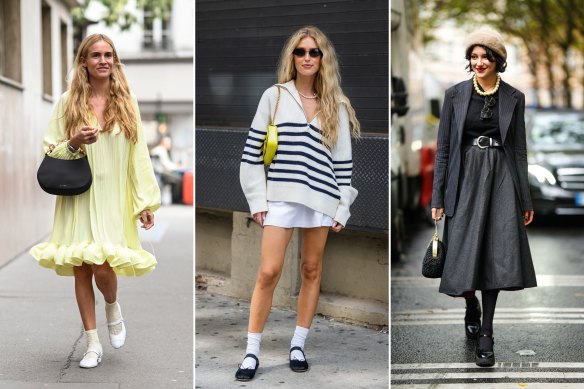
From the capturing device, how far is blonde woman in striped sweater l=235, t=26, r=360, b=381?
495 centimetres

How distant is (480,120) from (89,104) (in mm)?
2263

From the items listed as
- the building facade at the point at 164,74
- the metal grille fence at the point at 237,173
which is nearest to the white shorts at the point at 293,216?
the metal grille fence at the point at 237,173

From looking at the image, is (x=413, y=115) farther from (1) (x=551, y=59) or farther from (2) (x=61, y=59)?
(1) (x=551, y=59)

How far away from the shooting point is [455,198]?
6.43m

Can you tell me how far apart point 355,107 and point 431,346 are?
8.67 ft

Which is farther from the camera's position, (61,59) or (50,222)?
(61,59)

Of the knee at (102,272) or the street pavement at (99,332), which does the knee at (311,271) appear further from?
the knee at (102,272)

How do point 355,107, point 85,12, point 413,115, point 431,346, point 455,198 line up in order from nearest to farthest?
point 355,107
point 455,198
point 431,346
point 413,115
point 85,12

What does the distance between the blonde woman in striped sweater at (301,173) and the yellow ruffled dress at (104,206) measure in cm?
109

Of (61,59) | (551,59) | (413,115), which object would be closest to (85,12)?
(61,59)

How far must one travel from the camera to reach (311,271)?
5133 mm

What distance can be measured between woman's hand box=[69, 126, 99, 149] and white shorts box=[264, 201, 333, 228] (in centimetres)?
113

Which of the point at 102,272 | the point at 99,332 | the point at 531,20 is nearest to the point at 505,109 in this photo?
the point at 102,272

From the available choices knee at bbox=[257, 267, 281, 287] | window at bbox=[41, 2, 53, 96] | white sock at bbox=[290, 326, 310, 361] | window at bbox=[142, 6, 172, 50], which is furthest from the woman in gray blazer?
window at bbox=[142, 6, 172, 50]
